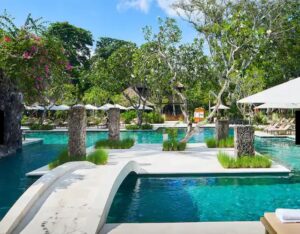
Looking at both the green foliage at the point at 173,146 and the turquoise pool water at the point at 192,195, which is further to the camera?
the green foliage at the point at 173,146

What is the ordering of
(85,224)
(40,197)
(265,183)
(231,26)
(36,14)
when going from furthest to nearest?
1. (231,26)
2. (36,14)
3. (265,183)
4. (40,197)
5. (85,224)

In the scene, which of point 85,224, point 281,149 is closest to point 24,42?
point 85,224

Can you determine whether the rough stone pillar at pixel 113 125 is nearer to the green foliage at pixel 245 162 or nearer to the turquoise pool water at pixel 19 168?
the turquoise pool water at pixel 19 168

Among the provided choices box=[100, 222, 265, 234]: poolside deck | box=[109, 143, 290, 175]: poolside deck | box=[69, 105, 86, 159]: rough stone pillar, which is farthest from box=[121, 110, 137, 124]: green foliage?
box=[100, 222, 265, 234]: poolside deck

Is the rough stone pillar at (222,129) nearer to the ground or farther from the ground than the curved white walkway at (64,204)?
farther from the ground

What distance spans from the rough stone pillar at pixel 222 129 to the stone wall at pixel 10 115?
1017 centimetres

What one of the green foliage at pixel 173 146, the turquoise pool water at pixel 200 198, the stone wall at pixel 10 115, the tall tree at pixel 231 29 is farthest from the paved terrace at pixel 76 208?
the tall tree at pixel 231 29

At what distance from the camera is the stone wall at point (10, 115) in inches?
699

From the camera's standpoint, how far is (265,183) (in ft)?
36.1

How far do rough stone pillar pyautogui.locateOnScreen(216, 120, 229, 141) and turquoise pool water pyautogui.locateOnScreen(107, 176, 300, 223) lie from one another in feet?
23.9

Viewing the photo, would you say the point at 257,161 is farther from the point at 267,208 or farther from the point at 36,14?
the point at 36,14

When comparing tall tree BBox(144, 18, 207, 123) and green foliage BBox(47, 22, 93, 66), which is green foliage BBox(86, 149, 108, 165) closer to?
tall tree BBox(144, 18, 207, 123)

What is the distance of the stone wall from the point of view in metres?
17.8

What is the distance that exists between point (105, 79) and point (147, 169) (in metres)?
21.4
